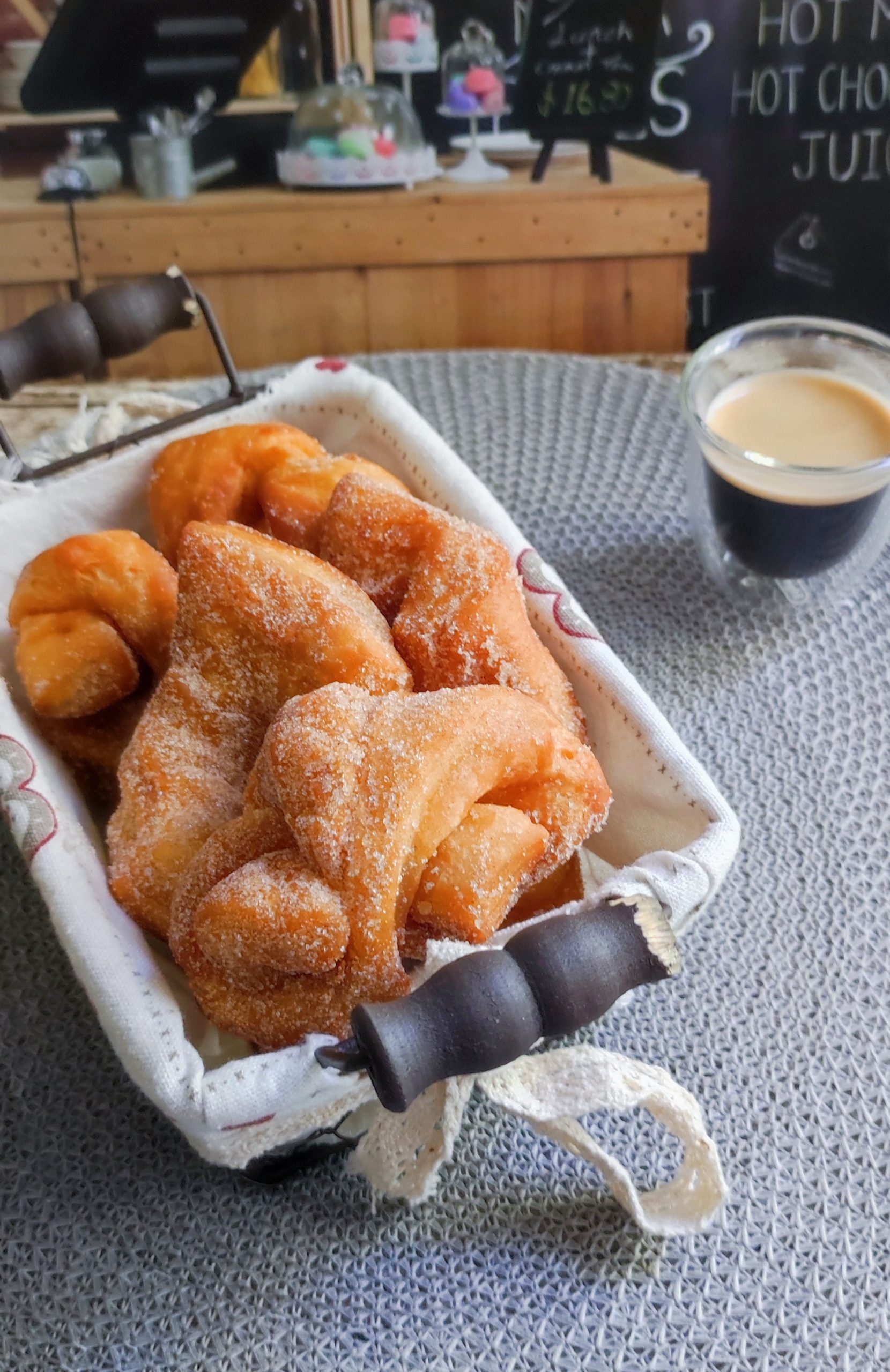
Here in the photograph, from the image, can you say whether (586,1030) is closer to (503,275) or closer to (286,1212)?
(286,1212)

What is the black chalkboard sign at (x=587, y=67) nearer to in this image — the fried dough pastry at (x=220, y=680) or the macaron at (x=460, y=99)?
the macaron at (x=460, y=99)

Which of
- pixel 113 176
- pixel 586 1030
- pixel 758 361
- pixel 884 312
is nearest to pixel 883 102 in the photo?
pixel 884 312

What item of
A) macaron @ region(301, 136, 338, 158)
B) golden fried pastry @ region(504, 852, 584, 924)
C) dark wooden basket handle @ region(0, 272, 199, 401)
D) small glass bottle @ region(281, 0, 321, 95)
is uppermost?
small glass bottle @ region(281, 0, 321, 95)

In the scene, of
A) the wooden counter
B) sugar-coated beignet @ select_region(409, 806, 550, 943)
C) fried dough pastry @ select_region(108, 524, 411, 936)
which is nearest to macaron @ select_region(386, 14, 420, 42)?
the wooden counter

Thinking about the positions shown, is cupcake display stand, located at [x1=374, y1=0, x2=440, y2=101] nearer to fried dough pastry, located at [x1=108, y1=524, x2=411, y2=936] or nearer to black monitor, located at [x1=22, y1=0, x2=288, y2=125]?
black monitor, located at [x1=22, y1=0, x2=288, y2=125]

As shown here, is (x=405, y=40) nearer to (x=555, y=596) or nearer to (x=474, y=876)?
(x=555, y=596)
